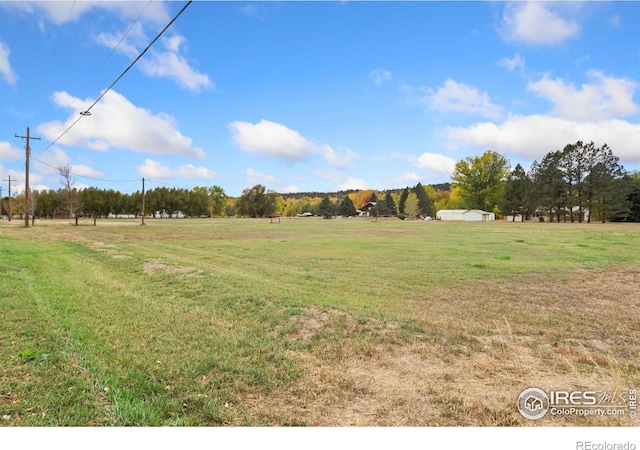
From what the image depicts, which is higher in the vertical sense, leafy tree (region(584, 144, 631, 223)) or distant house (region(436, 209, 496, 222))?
leafy tree (region(584, 144, 631, 223))

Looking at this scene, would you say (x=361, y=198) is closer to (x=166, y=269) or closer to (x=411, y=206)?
(x=411, y=206)

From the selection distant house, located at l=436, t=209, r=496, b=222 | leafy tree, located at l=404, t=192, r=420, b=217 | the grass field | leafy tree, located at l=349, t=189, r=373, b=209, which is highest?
leafy tree, located at l=349, t=189, r=373, b=209

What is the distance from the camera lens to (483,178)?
82.2m

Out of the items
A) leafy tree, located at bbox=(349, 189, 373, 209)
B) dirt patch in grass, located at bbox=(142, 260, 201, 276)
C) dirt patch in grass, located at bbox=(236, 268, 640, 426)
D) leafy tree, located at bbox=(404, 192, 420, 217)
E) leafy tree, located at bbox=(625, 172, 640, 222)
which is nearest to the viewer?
dirt patch in grass, located at bbox=(236, 268, 640, 426)

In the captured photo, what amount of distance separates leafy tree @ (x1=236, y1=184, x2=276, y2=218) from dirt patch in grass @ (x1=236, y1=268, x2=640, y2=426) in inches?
4319

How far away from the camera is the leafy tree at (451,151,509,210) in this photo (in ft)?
266

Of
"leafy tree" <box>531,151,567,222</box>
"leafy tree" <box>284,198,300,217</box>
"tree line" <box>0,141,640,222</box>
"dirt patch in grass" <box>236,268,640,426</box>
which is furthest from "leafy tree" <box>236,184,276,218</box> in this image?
"dirt patch in grass" <box>236,268,640,426</box>

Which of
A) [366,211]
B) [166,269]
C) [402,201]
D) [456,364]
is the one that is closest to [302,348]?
[456,364]

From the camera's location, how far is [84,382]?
A: 12.0 ft

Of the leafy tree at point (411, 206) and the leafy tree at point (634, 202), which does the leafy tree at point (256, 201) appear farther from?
the leafy tree at point (634, 202)

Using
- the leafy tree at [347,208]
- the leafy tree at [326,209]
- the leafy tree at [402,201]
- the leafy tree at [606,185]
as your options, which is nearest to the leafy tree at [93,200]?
the leafy tree at [326,209]

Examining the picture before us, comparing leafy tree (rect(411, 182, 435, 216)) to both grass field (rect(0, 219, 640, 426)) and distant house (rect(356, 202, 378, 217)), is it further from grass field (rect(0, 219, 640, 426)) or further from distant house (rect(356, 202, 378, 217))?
grass field (rect(0, 219, 640, 426))
